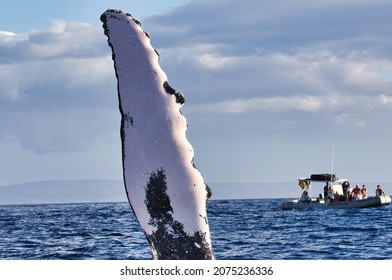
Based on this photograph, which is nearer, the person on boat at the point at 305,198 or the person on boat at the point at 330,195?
the person on boat at the point at 330,195

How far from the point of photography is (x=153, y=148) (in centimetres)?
270

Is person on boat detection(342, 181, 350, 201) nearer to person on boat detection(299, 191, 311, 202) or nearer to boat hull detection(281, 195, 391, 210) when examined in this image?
boat hull detection(281, 195, 391, 210)

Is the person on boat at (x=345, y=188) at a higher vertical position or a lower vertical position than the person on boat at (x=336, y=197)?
higher

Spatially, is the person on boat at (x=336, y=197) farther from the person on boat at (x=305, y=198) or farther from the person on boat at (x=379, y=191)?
the person on boat at (x=379, y=191)

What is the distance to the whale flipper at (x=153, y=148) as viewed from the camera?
103 inches

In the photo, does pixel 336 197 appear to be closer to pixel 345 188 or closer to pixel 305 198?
pixel 305 198

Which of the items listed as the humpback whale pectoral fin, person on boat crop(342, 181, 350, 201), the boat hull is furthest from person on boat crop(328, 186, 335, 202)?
the humpback whale pectoral fin

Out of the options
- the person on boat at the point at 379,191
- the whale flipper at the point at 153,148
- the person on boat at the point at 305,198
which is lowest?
the whale flipper at the point at 153,148

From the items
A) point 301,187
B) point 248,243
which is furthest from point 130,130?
point 301,187

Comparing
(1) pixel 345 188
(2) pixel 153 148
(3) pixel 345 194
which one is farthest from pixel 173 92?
(1) pixel 345 188

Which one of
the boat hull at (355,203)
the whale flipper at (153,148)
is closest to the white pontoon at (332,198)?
the boat hull at (355,203)

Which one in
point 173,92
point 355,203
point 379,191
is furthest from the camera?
point 379,191

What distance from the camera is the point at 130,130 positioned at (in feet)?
8.99
